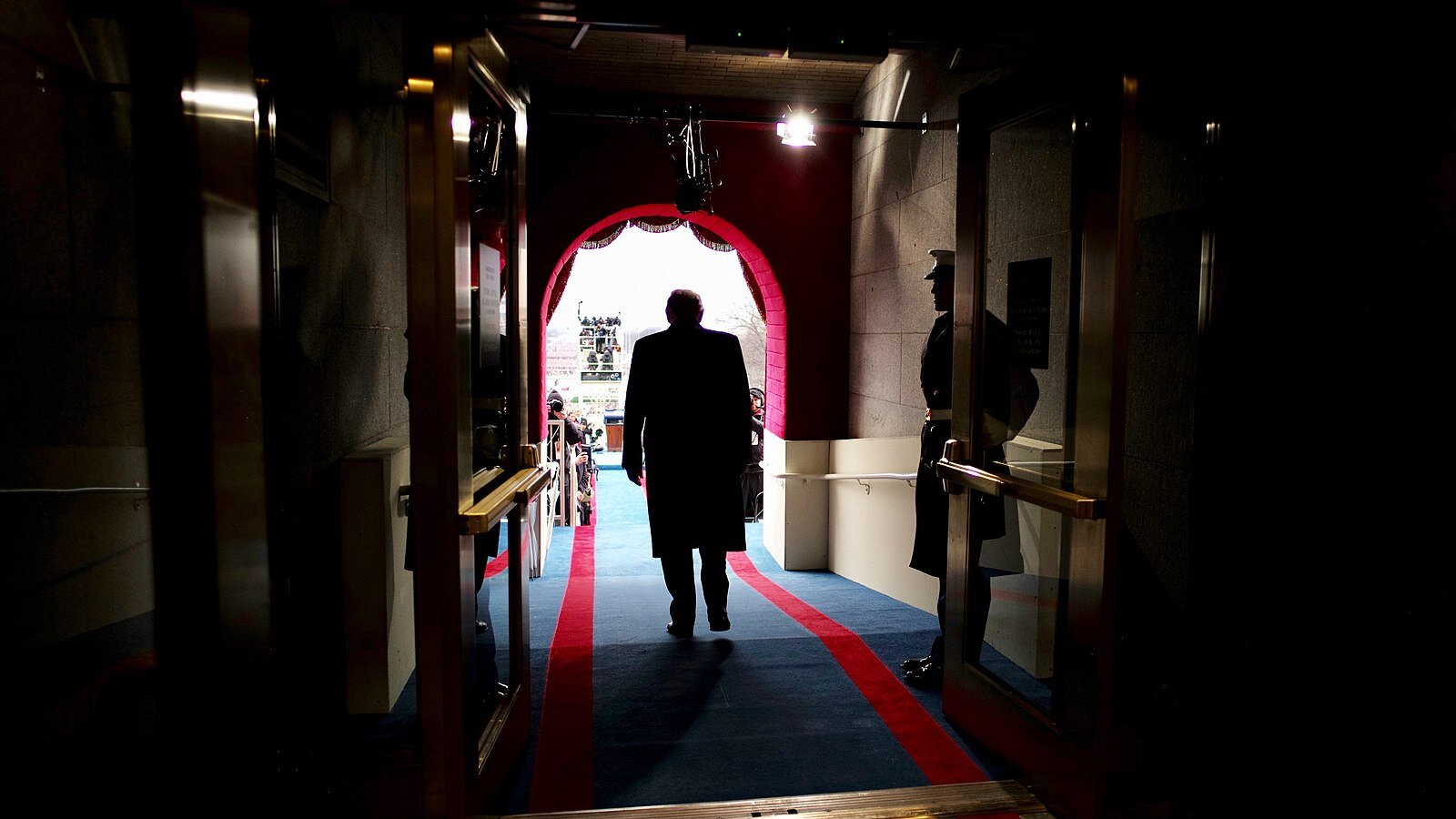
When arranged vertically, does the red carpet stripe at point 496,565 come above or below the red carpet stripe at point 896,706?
above

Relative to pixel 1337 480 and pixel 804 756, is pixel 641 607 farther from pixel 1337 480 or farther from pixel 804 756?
pixel 1337 480

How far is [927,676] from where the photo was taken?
316cm

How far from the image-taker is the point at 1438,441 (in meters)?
1.89

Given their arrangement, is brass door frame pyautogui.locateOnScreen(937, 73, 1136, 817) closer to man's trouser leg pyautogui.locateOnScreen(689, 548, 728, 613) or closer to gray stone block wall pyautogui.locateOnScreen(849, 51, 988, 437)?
man's trouser leg pyautogui.locateOnScreen(689, 548, 728, 613)

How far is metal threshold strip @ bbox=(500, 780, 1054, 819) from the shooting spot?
7.25 feet

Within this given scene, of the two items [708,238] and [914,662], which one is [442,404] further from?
[708,238]

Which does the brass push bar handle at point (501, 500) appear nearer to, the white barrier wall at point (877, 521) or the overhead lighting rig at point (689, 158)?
the white barrier wall at point (877, 521)

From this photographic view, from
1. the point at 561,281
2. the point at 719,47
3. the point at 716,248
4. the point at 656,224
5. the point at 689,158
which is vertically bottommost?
the point at 561,281

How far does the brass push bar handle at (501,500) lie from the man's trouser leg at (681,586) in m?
1.19

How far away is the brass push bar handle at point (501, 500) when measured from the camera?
1.96 meters

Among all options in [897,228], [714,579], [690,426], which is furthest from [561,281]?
[714,579]

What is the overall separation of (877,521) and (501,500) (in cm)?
342

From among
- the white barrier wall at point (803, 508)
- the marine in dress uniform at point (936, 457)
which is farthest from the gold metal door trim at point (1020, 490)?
the white barrier wall at point (803, 508)

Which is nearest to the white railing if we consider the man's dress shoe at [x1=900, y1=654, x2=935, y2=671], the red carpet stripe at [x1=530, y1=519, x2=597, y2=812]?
the man's dress shoe at [x1=900, y1=654, x2=935, y2=671]
